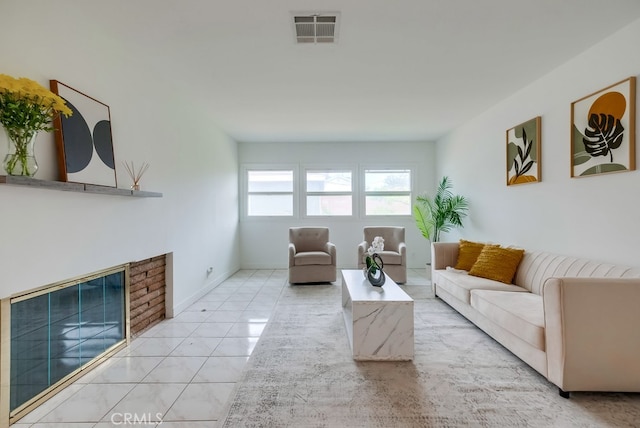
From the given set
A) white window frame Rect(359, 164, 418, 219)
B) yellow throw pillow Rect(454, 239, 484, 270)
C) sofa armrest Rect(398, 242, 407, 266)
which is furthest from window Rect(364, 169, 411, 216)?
yellow throw pillow Rect(454, 239, 484, 270)

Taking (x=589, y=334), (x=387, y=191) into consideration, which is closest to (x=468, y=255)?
(x=589, y=334)

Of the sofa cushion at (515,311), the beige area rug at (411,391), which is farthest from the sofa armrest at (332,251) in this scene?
the sofa cushion at (515,311)

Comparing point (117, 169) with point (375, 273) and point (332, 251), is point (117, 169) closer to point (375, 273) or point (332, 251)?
point (375, 273)

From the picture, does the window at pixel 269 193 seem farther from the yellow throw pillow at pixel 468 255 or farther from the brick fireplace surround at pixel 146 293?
the yellow throw pillow at pixel 468 255

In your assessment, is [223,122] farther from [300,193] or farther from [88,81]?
[88,81]

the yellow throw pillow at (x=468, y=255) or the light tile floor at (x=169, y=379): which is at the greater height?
the yellow throw pillow at (x=468, y=255)

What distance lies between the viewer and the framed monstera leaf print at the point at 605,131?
2.27 m

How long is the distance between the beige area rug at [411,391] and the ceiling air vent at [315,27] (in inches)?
100

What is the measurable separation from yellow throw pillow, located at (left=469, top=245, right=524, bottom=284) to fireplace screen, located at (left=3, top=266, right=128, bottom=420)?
11.7 feet

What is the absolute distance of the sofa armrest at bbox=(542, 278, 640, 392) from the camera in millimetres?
1851

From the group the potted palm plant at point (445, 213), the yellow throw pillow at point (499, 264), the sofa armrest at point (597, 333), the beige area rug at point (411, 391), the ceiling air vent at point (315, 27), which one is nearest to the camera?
the beige area rug at point (411, 391)

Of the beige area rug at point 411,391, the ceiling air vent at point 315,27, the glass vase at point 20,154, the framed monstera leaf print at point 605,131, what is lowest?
the beige area rug at point 411,391

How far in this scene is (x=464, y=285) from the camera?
3098 millimetres

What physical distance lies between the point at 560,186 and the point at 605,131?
25.1 inches
